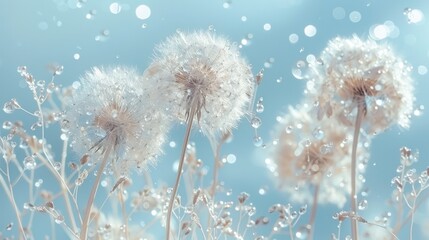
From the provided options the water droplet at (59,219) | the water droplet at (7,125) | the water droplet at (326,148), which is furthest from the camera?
the water droplet at (326,148)

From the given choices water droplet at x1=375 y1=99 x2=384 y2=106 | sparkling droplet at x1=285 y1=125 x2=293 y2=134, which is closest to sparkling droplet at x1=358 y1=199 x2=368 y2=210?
water droplet at x1=375 y1=99 x2=384 y2=106

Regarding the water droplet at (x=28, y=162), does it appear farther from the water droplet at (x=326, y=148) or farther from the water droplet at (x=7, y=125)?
the water droplet at (x=326, y=148)

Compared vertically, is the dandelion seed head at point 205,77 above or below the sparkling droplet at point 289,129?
below

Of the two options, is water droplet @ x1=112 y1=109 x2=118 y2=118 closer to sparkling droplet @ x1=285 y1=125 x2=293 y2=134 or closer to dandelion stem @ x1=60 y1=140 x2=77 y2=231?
dandelion stem @ x1=60 y1=140 x2=77 y2=231

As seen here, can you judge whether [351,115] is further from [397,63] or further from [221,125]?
[221,125]

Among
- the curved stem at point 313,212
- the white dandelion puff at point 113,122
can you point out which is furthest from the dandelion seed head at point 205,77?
the curved stem at point 313,212

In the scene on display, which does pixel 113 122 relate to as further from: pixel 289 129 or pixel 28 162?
pixel 289 129
